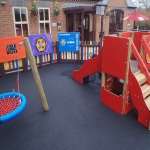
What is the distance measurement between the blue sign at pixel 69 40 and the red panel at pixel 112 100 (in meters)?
3.53

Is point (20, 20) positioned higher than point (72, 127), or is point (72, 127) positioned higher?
point (20, 20)

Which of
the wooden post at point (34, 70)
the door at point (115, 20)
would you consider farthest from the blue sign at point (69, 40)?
the door at point (115, 20)

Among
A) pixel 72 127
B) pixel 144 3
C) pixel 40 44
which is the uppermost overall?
pixel 144 3

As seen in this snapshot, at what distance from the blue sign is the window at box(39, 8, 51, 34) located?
3.19m

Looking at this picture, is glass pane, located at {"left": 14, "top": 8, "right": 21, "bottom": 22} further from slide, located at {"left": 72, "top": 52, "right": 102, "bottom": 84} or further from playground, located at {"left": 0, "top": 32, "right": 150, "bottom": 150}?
slide, located at {"left": 72, "top": 52, "right": 102, "bottom": 84}

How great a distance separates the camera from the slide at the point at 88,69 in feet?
14.1

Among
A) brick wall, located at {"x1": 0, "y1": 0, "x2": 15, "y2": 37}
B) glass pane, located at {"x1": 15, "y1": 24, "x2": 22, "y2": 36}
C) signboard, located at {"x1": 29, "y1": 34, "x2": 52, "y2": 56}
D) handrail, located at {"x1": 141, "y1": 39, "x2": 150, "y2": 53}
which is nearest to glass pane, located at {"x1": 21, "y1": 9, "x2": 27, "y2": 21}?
glass pane, located at {"x1": 15, "y1": 24, "x2": 22, "y2": 36}

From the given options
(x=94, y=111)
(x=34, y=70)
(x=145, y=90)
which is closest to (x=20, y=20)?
(x=34, y=70)

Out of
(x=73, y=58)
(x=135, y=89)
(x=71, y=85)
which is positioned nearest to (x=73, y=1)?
(x=73, y=58)

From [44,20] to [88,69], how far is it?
20.7ft

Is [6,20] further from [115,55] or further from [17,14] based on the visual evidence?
[115,55]

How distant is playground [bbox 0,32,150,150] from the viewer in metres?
2.92

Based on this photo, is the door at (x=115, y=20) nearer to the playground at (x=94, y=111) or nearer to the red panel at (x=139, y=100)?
the playground at (x=94, y=111)

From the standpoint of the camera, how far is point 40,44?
6684 mm
